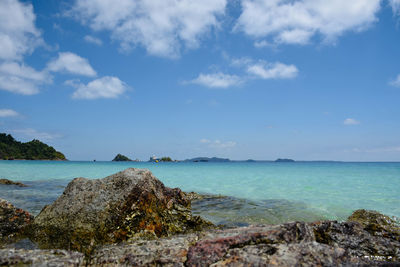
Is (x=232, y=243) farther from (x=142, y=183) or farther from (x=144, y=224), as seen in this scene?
(x=142, y=183)

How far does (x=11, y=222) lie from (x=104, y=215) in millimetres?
2862

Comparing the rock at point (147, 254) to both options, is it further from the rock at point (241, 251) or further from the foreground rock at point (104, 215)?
the foreground rock at point (104, 215)

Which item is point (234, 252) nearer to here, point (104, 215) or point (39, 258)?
point (39, 258)

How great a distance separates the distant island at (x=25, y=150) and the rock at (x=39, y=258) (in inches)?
5650

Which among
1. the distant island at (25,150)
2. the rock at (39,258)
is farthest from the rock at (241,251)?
the distant island at (25,150)

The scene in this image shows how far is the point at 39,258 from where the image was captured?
158 inches

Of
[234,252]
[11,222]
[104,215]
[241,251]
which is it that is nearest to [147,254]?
[234,252]

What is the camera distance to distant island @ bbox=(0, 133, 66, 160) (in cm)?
12169

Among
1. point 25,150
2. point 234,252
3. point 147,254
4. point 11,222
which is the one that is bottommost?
point 11,222

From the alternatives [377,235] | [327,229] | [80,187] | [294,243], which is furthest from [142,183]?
[377,235]

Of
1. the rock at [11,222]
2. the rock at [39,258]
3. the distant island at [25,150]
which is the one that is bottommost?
the rock at [11,222]

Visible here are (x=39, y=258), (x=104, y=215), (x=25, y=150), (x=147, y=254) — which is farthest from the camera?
(x=25, y=150)

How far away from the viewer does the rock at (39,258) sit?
152 inches

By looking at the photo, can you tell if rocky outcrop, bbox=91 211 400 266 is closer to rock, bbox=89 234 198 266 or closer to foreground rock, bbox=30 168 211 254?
rock, bbox=89 234 198 266
